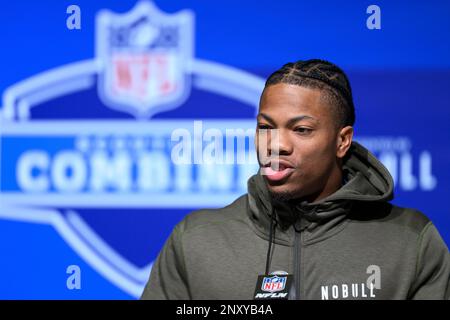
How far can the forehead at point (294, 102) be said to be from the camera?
4.30 ft

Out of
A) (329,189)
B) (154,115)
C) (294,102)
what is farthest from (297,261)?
(154,115)

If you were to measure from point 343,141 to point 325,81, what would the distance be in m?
0.13

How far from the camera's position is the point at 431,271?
1314 millimetres

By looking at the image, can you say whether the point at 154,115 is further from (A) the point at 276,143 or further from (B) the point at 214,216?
(A) the point at 276,143

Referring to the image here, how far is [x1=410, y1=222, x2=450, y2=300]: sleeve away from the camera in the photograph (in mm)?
1292

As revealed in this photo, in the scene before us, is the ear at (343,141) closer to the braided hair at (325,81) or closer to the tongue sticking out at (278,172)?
the braided hair at (325,81)

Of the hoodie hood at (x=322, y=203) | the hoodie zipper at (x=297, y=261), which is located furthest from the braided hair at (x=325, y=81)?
the hoodie zipper at (x=297, y=261)

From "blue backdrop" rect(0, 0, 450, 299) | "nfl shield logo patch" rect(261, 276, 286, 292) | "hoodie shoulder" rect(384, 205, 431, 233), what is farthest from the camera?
"blue backdrop" rect(0, 0, 450, 299)

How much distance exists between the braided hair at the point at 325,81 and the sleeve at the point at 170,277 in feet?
1.20

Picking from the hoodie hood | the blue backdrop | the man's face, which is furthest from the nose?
the blue backdrop

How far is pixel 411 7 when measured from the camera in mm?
2359

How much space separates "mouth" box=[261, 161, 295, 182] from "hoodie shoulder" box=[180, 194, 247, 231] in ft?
0.48

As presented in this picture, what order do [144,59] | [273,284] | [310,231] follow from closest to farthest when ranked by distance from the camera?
[273,284] → [310,231] → [144,59]

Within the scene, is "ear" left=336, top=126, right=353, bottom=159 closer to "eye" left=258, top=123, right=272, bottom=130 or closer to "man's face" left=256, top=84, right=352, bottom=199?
"man's face" left=256, top=84, right=352, bottom=199
